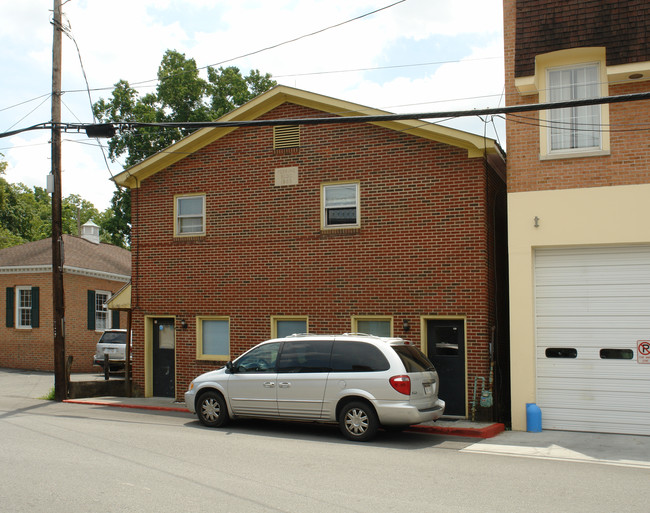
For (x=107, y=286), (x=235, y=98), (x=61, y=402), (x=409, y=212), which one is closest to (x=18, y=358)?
(x=107, y=286)

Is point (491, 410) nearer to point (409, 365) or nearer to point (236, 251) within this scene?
point (409, 365)

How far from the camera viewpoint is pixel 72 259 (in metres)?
28.1

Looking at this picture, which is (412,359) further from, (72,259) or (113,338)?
(72,259)

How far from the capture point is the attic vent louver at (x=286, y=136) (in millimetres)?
16622

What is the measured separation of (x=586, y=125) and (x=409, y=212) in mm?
4031

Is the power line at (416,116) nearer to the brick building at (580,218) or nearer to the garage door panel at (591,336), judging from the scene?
the brick building at (580,218)

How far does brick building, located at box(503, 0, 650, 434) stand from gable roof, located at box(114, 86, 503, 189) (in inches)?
37.1

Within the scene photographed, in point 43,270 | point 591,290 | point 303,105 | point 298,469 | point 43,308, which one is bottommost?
point 298,469

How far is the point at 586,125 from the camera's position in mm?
13422

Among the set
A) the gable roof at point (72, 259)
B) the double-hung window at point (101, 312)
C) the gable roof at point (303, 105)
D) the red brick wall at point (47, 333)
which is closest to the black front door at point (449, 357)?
the gable roof at point (303, 105)

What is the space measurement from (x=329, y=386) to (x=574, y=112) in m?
7.24

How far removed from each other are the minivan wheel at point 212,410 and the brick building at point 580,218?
563 centimetres

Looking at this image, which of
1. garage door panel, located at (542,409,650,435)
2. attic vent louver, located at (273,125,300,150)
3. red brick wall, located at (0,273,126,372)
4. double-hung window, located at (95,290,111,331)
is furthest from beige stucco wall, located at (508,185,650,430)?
double-hung window, located at (95,290,111,331)

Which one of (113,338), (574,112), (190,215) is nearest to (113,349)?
(113,338)
